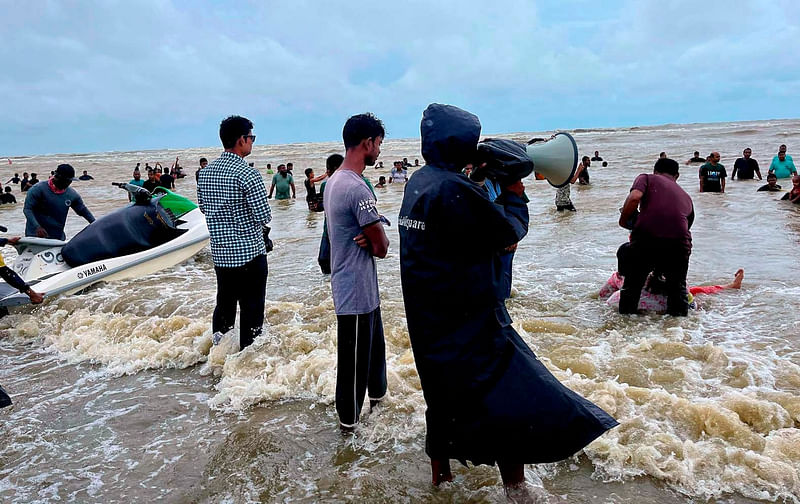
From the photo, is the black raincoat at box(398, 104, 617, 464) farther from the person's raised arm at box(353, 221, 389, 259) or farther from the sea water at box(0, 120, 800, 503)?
the person's raised arm at box(353, 221, 389, 259)

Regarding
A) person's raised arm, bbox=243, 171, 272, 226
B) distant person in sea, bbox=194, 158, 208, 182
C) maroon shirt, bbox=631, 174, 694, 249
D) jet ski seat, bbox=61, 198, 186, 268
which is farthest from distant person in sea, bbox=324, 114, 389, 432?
jet ski seat, bbox=61, 198, 186, 268

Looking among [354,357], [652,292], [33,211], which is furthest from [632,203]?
[33,211]

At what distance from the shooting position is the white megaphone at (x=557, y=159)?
2.71m

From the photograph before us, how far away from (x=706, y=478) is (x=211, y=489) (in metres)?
2.66

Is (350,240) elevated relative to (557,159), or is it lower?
lower

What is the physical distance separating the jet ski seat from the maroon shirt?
680 centimetres

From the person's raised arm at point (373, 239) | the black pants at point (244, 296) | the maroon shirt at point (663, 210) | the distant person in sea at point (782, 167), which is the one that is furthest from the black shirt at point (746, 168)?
the person's raised arm at point (373, 239)

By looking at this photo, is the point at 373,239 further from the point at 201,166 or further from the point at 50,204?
the point at 201,166

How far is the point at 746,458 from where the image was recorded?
125 inches

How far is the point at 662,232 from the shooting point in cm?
552

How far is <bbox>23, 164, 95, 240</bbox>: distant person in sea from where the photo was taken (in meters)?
7.74

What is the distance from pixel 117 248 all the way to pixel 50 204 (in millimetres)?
1016

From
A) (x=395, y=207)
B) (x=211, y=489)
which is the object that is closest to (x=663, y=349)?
(x=211, y=489)

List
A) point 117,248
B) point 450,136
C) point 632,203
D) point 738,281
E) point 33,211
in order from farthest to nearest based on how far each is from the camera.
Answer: point 117,248
point 33,211
point 738,281
point 632,203
point 450,136
